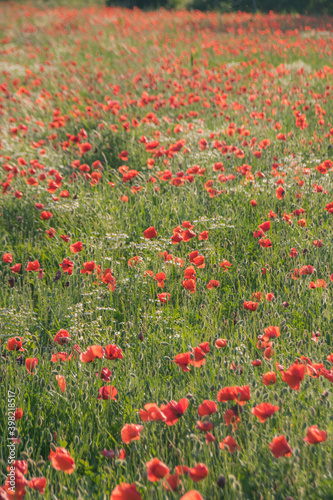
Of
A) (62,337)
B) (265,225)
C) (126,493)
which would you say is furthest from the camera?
(265,225)

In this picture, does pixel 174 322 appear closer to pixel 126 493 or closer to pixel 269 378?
pixel 269 378

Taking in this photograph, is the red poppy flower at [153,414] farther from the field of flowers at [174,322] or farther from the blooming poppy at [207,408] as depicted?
the blooming poppy at [207,408]

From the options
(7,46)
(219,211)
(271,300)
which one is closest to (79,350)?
(271,300)

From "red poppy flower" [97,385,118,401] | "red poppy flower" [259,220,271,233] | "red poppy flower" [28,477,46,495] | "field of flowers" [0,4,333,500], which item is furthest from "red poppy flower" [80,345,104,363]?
"red poppy flower" [259,220,271,233]

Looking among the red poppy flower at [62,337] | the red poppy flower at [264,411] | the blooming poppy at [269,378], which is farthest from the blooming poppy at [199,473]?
the red poppy flower at [62,337]

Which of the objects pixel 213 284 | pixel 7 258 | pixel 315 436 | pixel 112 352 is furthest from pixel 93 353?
pixel 7 258

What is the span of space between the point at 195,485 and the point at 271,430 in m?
0.36

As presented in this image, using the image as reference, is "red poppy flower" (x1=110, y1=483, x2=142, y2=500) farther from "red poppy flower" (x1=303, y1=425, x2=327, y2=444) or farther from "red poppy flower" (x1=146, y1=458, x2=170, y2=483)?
"red poppy flower" (x1=303, y1=425, x2=327, y2=444)

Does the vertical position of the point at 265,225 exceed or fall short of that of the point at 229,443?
it exceeds it

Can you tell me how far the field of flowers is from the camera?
153cm

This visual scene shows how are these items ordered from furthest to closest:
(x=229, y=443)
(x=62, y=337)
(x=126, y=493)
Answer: (x=62, y=337) < (x=229, y=443) < (x=126, y=493)

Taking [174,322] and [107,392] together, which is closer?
[107,392]

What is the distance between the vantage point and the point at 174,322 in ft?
8.09

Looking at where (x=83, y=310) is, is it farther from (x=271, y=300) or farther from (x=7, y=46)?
(x=7, y=46)
